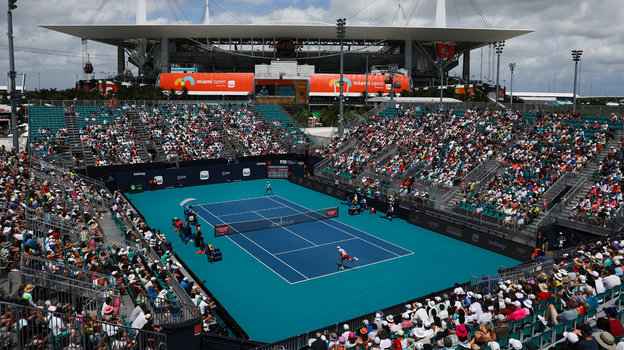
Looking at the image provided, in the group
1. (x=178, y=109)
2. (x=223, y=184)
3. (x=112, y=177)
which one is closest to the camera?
(x=112, y=177)

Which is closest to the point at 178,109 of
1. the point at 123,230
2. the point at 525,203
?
the point at 123,230

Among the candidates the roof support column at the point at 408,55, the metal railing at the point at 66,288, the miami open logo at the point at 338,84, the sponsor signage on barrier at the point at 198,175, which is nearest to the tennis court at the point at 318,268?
the metal railing at the point at 66,288

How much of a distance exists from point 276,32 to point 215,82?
1589 centimetres

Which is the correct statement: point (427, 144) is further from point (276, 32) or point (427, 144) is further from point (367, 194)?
point (276, 32)

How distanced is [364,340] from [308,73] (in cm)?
7928

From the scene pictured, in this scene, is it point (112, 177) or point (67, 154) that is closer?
point (112, 177)

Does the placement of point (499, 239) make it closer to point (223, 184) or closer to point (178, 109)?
point (223, 184)

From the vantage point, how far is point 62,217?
21188 mm

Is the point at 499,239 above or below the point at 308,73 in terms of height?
below

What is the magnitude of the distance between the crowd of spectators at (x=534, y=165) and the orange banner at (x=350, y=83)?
5025 centimetres

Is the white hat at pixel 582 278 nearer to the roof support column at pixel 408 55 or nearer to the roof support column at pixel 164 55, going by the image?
the roof support column at pixel 408 55

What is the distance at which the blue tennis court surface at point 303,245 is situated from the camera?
23.4 meters

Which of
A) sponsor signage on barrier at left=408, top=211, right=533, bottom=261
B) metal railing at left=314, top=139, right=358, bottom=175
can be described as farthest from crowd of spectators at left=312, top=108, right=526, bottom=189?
sponsor signage on barrier at left=408, top=211, right=533, bottom=261

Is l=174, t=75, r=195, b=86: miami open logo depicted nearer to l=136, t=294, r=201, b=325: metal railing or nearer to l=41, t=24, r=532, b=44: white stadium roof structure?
l=41, t=24, r=532, b=44: white stadium roof structure
